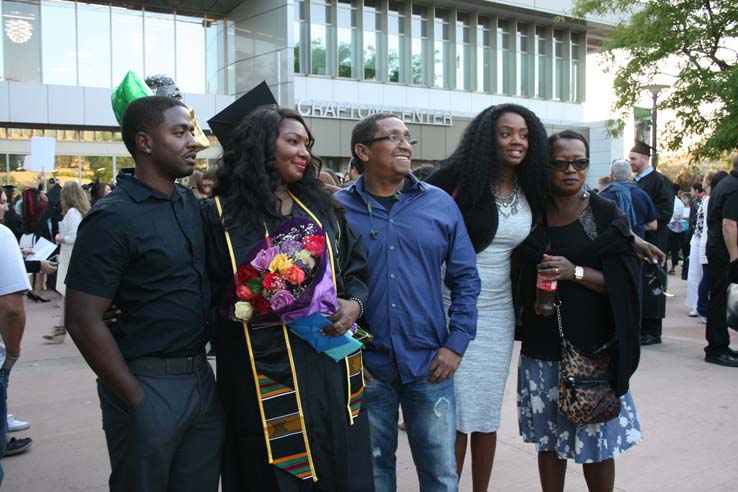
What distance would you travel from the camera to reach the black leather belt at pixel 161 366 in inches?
98.3

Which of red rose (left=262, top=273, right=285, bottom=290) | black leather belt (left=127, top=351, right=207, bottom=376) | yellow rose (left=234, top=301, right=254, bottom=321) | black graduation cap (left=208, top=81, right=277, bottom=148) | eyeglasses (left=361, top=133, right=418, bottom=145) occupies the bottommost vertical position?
black leather belt (left=127, top=351, right=207, bottom=376)

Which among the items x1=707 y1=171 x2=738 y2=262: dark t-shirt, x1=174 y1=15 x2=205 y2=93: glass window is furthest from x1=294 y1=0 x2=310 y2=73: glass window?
x1=707 y1=171 x2=738 y2=262: dark t-shirt

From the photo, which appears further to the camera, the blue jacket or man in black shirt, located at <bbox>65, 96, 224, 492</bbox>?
the blue jacket

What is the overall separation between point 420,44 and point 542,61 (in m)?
6.74

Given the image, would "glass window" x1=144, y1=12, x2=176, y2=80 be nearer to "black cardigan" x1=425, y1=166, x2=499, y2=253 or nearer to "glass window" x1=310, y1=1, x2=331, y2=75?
"glass window" x1=310, y1=1, x2=331, y2=75

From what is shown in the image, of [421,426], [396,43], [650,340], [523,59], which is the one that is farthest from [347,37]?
[421,426]

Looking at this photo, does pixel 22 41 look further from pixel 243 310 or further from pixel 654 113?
pixel 243 310

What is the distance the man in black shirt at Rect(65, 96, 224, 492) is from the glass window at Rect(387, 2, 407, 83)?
24.4m

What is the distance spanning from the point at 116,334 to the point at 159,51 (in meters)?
22.7

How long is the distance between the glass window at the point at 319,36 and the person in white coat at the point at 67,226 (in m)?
16.4

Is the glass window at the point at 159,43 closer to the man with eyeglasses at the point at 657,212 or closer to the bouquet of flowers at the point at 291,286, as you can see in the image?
the man with eyeglasses at the point at 657,212

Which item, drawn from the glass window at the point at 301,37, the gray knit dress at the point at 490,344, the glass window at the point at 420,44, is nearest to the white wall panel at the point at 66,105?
the glass window at the point at 301,37

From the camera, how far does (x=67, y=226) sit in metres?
8.84

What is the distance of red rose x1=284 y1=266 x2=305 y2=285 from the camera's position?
2.37 metres
